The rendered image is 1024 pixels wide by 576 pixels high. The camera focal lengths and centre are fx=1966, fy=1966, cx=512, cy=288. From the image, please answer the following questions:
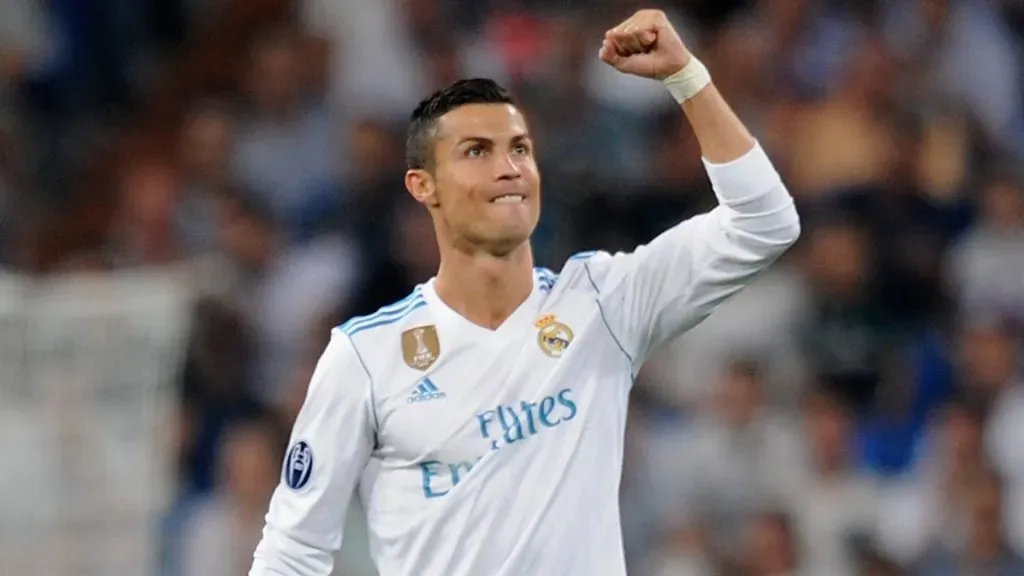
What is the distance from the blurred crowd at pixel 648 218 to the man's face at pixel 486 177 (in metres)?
3.22

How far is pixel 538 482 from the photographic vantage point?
4539mm

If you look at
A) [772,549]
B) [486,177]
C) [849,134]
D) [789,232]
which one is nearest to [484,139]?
[486,177]

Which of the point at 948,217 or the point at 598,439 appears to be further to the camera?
the point at 948,217

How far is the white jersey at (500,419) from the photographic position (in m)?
4.53

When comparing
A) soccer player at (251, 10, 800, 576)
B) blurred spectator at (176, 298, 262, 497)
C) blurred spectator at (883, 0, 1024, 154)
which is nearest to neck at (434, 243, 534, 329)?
soccer player at (251, 10, 800, 576)

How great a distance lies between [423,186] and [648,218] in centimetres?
426

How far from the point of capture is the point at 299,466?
4691 mm

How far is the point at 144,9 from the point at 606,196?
11.6ft

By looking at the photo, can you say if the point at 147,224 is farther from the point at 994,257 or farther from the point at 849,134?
the point at 994,257

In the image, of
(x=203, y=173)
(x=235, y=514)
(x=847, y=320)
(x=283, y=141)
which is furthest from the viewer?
(x=283, y=141)

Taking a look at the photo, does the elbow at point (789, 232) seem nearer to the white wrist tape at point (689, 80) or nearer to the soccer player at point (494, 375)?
the soccer player at point (494, 375)

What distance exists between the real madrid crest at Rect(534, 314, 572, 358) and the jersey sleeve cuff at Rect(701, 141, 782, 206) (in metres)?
0.55

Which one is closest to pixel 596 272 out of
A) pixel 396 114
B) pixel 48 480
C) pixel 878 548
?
pixel 878 548

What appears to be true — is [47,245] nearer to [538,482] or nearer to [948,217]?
[948,217]
